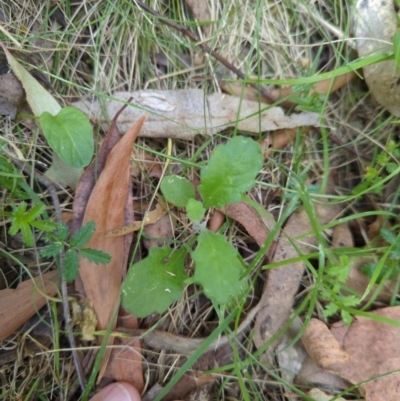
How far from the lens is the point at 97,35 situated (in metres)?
1.44

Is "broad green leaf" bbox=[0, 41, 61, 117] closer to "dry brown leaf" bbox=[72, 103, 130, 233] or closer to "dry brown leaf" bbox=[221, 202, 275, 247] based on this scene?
"dry brown leaf" bbox=[72, 103, 130, 233]

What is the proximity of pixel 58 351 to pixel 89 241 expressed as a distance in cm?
37

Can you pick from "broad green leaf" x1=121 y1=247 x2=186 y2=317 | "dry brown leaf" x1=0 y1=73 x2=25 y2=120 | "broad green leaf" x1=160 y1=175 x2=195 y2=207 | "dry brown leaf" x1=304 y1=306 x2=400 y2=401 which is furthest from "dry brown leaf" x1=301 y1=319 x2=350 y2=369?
"dry brown leaf" x1=0 y1=73 x2=25 y2=120

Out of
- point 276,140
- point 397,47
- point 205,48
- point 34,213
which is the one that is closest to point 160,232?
point 34,213

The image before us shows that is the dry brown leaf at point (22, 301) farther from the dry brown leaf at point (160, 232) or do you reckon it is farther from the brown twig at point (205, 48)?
the brown twig at point (205, 48)

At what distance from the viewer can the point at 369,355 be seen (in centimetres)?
142

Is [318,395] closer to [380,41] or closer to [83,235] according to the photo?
[83,235]

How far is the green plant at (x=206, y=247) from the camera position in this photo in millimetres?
1259

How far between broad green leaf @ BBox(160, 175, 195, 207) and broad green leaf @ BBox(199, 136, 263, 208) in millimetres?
69

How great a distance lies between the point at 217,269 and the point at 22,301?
623 millimetres

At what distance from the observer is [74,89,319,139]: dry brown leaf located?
142 cm

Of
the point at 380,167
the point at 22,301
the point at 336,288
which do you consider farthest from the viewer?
the point at 380,167

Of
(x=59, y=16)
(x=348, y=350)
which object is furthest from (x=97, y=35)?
(x=348, y=350)

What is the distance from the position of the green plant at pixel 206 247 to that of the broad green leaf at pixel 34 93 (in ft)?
1.47
